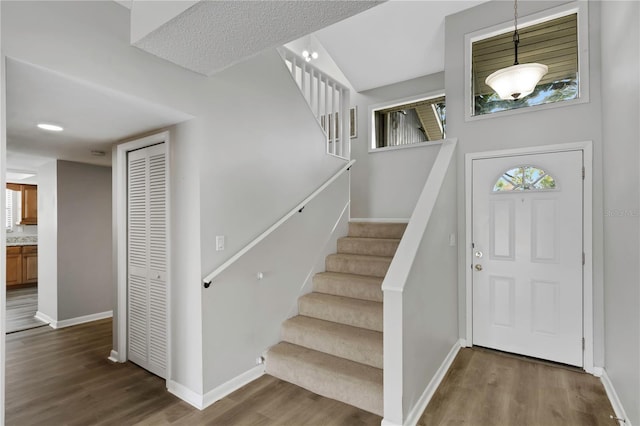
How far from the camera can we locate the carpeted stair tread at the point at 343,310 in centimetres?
281

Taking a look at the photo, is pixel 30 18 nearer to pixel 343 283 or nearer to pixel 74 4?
pixel 74 4

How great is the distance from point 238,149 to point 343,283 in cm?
167

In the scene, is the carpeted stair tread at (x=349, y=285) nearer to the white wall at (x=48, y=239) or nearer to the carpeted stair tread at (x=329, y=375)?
the carpeted stair tread at (x=329, y=375)

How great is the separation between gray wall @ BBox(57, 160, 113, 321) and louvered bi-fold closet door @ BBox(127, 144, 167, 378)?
5.92 feet

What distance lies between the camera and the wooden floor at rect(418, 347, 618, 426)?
2.14 m

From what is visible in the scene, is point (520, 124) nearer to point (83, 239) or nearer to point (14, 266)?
point (83, 239)

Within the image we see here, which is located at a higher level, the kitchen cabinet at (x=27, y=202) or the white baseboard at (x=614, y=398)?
the kitchen cabinet at (x=27, y=202)

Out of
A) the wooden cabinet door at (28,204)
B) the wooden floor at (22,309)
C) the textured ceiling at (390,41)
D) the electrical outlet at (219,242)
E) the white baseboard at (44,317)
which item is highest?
the textured ceiling at (390,41)

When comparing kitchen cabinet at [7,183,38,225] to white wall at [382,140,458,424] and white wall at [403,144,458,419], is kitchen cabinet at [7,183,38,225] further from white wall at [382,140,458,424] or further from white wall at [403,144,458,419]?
white wall at [403,144,458,419]

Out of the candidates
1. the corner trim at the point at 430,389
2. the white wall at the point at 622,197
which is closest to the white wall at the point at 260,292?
the corner trim at the point at 430,389

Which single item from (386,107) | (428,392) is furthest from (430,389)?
(386,107)

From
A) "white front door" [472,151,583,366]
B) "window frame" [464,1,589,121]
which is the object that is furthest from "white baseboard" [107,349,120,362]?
"window frame" [464,1,589,121]

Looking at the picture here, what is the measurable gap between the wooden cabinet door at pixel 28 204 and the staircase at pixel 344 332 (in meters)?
6.88

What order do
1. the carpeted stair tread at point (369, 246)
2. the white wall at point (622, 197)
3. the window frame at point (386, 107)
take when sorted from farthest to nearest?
the window frame at point (386, 107)
the carpeted stair tread at point (369, 246)
the white wall at point (622, 197)
